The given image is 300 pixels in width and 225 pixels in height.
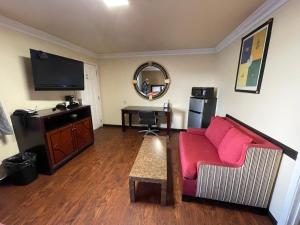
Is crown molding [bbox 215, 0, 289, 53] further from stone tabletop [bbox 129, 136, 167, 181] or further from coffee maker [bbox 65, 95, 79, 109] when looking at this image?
coffee maker [bbox 65, 95, 79, 109]

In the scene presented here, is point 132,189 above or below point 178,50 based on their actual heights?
below

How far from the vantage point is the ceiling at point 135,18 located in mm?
1632

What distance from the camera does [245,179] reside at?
148 centimetres

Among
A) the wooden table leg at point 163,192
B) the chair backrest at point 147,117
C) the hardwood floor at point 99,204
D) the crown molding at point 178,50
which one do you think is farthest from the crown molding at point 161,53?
the wooden table leg at point 163,192

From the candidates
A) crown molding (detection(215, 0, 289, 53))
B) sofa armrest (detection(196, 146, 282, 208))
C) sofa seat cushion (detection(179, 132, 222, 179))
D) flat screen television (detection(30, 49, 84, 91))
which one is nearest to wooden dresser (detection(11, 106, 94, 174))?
flat screen television (detection(30, 49, 84, 91))

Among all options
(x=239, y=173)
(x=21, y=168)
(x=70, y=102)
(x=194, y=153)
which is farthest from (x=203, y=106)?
(x=21, y=168)

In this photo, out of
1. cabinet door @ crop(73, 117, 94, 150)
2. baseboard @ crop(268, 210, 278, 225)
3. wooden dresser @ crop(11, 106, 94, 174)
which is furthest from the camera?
cabinet door @ crop(73, 117, 94, 150)

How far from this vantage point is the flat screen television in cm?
219

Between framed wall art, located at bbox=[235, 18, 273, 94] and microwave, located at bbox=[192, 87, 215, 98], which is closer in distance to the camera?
framed wall art, located at bbox=[235, 18, 273, 94]

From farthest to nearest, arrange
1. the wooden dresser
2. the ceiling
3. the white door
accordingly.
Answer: the white door → the wooden dresser → the ceiling

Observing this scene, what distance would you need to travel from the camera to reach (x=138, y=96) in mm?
4332

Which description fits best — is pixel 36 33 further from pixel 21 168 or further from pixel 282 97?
pixel 282 97

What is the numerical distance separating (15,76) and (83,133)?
4.80ft

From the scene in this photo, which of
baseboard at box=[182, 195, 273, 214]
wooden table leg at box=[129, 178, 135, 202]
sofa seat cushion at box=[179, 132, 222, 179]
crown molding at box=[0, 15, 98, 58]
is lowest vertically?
baseboard at box=[182, 195, 273, 214]
